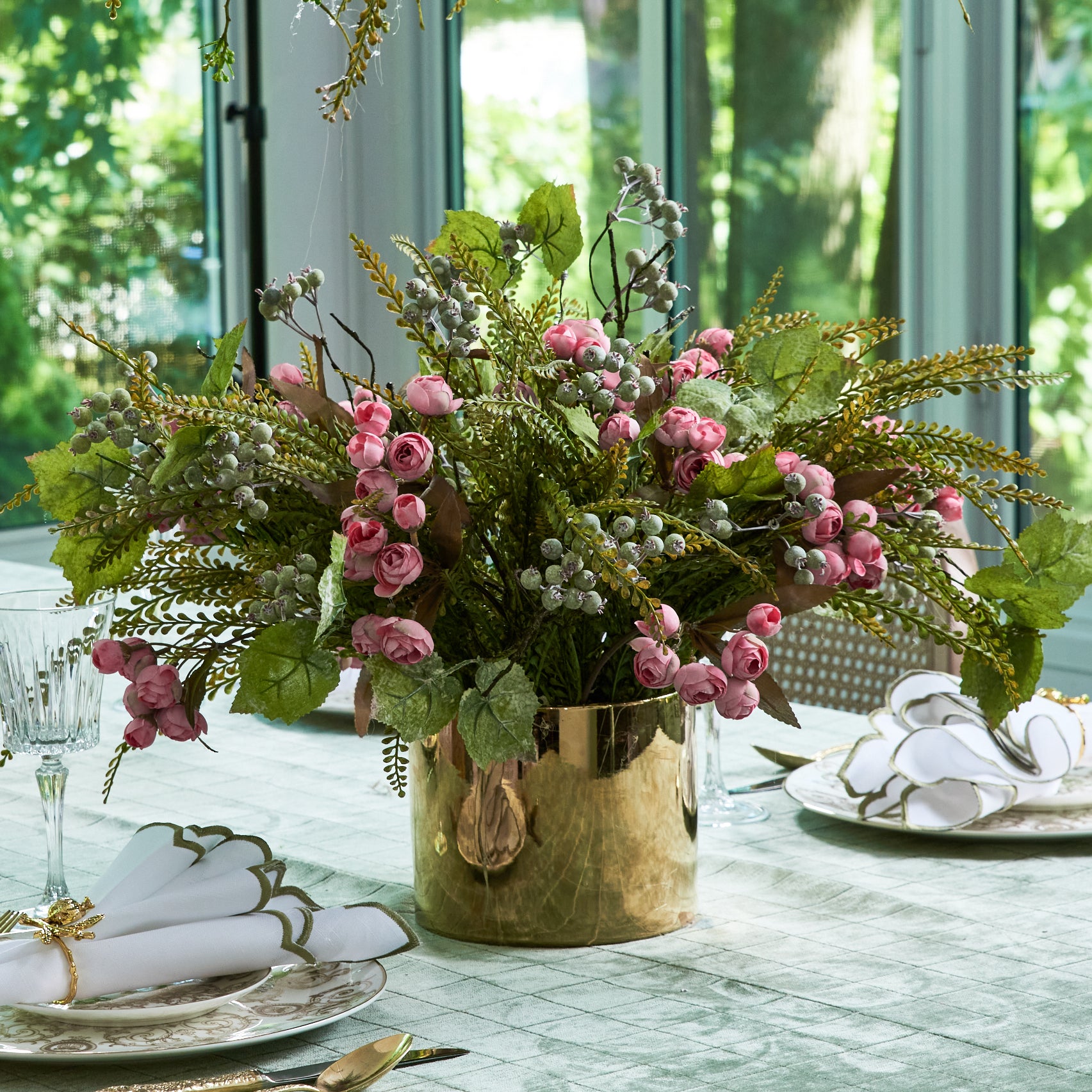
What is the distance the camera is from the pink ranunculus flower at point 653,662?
80cm

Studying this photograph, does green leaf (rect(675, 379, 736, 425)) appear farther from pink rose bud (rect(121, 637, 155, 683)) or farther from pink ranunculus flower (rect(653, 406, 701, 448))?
pink rose bud (rect(121, 637, 155, 683))

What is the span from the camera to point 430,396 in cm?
79

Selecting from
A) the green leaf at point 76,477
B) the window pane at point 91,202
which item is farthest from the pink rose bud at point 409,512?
the window pane at point 91,202

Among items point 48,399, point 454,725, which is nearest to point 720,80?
point 48,399

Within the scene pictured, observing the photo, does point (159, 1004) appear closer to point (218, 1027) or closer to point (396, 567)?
point (218, 1027)

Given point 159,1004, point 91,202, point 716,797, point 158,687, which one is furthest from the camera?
point 91,202

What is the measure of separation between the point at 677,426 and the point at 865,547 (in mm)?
129

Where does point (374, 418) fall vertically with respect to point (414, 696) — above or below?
above

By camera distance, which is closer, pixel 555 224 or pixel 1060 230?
pixel 555 224

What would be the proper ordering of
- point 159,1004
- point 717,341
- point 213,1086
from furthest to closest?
point 717,341 < point 159,1004 < point 213,1086

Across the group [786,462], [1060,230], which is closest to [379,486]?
[786,462]

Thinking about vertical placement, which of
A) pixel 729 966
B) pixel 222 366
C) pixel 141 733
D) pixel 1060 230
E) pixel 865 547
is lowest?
pixel 729 966

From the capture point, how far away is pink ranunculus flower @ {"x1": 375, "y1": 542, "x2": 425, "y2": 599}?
761mm

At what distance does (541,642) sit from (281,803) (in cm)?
44
